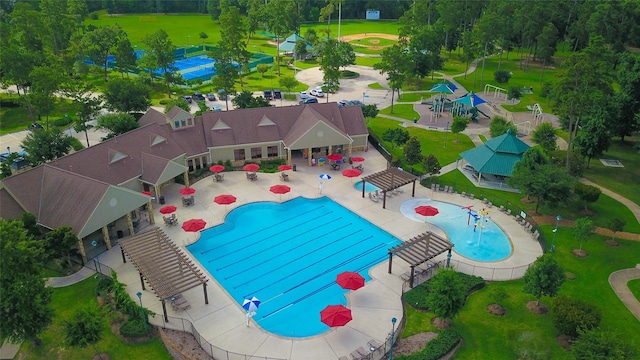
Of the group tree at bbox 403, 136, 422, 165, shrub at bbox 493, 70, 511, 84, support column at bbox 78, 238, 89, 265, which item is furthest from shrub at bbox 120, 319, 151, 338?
shrub at bbox 493, 70, 511, 84

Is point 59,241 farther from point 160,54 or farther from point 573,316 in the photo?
point 160,54

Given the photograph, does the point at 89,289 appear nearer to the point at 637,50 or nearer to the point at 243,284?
the point at 243,284

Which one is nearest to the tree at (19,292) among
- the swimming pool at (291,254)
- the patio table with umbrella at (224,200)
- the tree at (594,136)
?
the swimming pool at (291,254)

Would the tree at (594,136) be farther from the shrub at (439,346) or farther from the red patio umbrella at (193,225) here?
the red patio umbrella at (193,225)

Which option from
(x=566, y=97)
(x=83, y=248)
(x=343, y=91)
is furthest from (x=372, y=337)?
(x=343, y=91)

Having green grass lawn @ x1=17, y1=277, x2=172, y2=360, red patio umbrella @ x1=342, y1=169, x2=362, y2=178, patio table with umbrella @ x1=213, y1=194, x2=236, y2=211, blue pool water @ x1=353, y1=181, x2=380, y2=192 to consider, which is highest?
red patio umbrella @ x1=342, y1=169, x2=362, y2=178

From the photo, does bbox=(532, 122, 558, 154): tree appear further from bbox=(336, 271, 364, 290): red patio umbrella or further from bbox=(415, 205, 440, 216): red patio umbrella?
bbox=(336, 271, 364, 290): red patio umbrella
